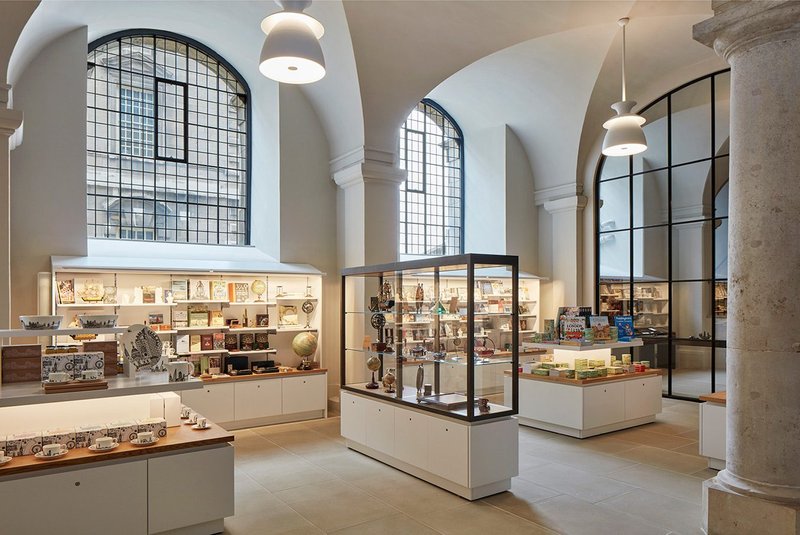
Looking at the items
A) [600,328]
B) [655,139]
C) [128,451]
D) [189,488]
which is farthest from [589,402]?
[655,139]

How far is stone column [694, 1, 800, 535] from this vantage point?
414cm

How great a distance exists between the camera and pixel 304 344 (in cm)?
911

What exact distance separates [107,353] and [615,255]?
32.9 ft

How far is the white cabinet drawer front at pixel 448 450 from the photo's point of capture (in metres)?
5.58

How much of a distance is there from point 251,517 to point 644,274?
9.18 m

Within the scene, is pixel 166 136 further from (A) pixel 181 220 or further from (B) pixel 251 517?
(B) pixel 251 517

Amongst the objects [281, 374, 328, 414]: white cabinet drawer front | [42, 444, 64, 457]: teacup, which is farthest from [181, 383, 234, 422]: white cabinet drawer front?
[42, 444, 64, 457]: teacup

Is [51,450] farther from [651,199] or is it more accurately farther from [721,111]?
[721,111]

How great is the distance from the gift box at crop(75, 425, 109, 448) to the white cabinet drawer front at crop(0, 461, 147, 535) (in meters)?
0.30

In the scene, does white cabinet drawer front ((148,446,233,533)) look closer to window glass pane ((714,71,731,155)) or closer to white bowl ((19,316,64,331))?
white bowl ((19,316,64,331))

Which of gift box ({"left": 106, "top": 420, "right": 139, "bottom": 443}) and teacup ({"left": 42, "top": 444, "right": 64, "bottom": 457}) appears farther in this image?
gift box ({"left": 106, "top": 420, "right": 139, "bottom": 443})

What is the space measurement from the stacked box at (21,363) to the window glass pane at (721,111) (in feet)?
35.5

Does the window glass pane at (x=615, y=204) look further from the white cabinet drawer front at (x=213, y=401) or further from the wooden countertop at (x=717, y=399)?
the white cabinet drawer front at (x=213, y=401)

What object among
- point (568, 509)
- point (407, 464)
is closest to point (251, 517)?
point (407, 464)
